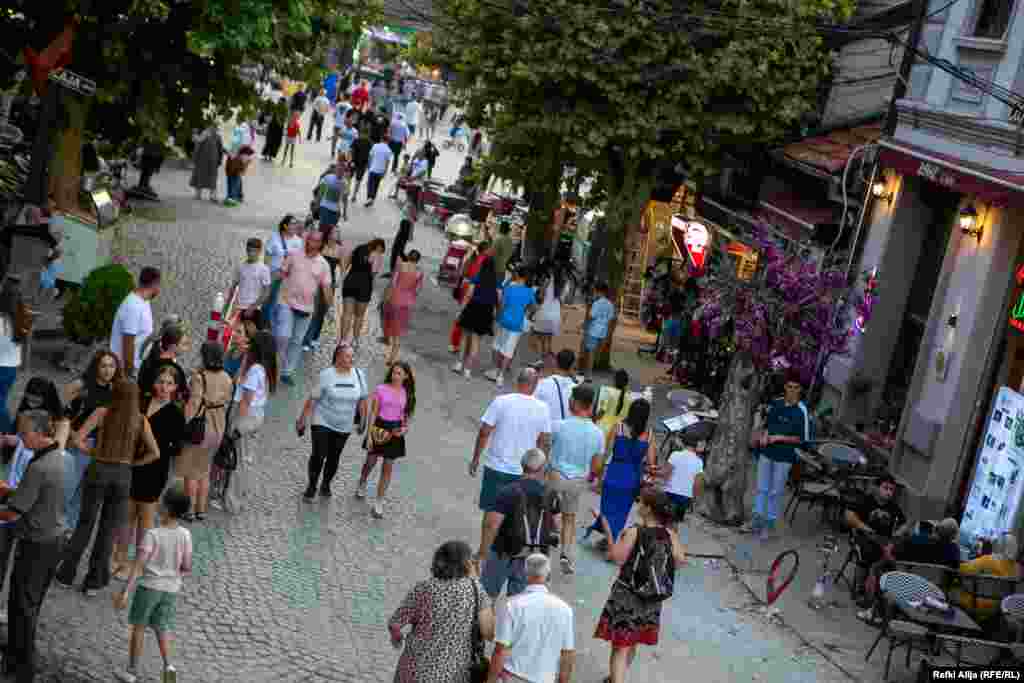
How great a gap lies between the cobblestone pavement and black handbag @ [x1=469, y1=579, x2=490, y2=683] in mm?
2224

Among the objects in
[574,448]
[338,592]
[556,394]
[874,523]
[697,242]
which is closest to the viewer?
[338,592]

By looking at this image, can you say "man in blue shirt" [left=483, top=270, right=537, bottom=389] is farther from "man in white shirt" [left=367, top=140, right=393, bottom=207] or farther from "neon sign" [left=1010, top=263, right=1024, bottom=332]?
"man in white shirt" [left=367, top=140, right=393, bottom=207]

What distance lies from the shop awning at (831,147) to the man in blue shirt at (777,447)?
580cm

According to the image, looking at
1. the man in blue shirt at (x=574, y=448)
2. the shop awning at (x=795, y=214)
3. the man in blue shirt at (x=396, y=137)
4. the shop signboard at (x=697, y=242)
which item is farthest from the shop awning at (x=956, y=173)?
the man in blue shirt at (x=396, y=137)

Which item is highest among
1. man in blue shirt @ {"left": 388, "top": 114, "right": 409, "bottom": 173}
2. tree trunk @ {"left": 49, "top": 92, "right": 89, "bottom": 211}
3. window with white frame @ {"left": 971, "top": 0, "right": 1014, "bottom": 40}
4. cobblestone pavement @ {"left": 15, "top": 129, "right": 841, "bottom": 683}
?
window with white frame @ {"left": 971, "top": 0, "right": 1014, "bottom": 40}

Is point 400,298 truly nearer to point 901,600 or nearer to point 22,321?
point 22,321

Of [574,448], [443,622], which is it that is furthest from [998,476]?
[443,622]

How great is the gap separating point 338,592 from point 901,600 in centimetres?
498

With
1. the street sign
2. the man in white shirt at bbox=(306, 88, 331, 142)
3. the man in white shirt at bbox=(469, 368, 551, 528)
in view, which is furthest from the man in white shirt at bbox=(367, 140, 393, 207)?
the man in white shirt at bbox=(469, 368, 551, 528)

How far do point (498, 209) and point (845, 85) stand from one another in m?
12.6

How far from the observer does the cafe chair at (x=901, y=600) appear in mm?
13984

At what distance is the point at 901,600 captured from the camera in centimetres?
1431

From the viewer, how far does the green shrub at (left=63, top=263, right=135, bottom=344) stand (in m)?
17.7

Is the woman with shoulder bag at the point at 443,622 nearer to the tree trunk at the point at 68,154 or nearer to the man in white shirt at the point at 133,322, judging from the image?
the man in white shirt at the point at 133,322
